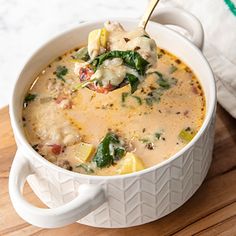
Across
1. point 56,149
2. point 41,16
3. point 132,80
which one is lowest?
point 41,16

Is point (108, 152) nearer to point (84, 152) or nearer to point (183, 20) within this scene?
point (84, 152)

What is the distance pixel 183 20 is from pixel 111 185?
1.65ft

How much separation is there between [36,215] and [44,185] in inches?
5.7

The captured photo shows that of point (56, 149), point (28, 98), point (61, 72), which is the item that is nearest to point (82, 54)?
point (61, 72)

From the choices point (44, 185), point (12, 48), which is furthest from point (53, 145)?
point (12, 48)

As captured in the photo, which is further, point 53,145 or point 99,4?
point 99,4

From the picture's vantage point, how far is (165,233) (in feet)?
4.69

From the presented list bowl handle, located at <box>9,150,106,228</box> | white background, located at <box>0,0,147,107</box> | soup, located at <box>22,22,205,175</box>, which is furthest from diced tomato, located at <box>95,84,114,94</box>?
white background, located at <box>0,0,147,107</box>

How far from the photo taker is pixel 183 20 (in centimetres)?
154

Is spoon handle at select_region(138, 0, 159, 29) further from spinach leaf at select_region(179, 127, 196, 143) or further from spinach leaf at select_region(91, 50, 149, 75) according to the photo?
spinach leaf at select_region(179, 127, 196, 143)

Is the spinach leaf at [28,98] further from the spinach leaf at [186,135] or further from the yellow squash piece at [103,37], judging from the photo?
the spinach leaf at [186,135]

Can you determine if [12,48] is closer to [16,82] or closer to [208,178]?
[16,82]

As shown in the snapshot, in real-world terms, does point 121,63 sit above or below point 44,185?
above

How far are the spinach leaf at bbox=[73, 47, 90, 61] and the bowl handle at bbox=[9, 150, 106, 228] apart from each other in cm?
40
